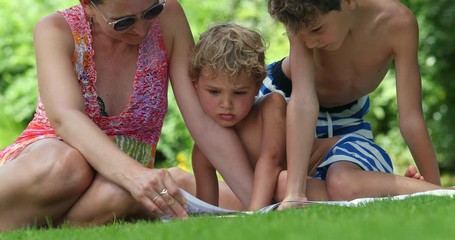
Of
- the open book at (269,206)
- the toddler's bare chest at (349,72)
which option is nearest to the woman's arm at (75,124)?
the open book at (269,206)

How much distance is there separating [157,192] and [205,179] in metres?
0.95

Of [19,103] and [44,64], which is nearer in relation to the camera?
[44,64]

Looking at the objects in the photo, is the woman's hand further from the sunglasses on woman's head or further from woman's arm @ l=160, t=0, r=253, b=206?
the sunglasses on woman's head

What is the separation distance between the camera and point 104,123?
5.52 m

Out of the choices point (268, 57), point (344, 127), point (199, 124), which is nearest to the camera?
point (199, 124)

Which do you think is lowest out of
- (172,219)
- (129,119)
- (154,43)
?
(172,219)

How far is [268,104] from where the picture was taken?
565 centimetres

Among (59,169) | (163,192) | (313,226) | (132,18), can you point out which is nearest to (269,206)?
(163,192)

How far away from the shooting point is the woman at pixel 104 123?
5.05m

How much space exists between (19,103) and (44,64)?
4961mm

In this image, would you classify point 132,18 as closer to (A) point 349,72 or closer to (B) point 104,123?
(B) point 104,123

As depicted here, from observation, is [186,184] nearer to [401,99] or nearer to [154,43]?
[154,43]

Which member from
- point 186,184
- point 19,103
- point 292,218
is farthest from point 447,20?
point 292,218

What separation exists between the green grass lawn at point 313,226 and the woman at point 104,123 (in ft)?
0.97
